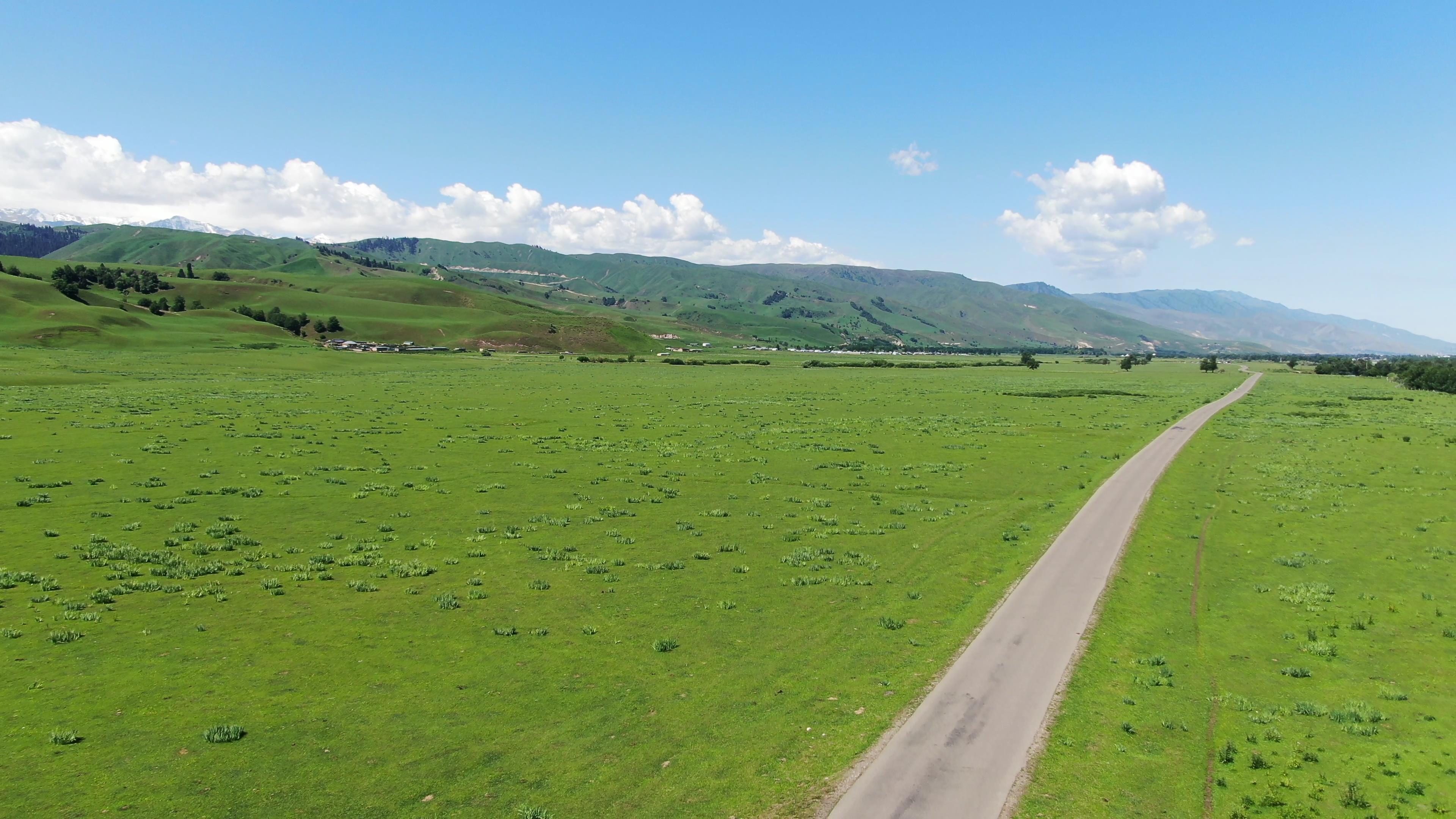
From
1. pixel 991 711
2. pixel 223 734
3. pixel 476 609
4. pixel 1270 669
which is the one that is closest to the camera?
pixel 223 734

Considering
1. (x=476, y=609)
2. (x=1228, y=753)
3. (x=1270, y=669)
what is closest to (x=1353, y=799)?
(x=1228, y=753)

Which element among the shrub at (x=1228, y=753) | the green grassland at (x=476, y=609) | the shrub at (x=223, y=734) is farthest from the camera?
the shrub at (x=1228, y=753)

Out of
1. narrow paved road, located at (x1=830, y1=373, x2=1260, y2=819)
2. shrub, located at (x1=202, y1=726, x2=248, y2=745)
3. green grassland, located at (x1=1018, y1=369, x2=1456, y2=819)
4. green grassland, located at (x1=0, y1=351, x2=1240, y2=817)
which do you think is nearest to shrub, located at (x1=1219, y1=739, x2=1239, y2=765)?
green grassland, located at (x1=1018, y1=369, x2=1456, y2=819)

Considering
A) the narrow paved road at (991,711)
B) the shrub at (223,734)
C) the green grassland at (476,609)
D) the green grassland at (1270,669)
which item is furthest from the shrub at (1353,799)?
the shrub at (223,734)

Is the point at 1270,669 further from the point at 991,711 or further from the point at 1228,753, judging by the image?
the point at 991,711

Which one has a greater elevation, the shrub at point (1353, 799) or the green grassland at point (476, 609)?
the shrub at point (1353, 799)

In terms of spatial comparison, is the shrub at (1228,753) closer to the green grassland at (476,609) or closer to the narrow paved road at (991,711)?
the green grassland at (476,609)

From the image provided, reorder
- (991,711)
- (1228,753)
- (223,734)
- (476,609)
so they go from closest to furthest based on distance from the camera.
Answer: (223,734)
(1228,753)
(991,711)
(476,609)

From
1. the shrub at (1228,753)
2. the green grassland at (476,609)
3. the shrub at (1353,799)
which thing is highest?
the shrub at (1353,799)
